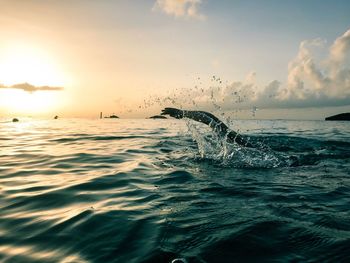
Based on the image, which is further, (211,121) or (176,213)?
(211,121)

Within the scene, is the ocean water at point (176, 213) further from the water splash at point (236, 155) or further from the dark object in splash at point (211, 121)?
the dark object in splash at point (211, 121)

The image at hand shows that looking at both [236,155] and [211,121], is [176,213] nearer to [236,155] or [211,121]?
[211,121]

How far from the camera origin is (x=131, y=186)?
784cm

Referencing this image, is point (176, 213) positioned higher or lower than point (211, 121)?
lower

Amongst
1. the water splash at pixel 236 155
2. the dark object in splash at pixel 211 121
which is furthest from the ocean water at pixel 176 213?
the dark object in splash at pixel 211 121

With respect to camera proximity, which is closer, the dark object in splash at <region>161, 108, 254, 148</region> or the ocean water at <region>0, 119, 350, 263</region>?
the ocean water at <region>0, 119, 350, 263</region>

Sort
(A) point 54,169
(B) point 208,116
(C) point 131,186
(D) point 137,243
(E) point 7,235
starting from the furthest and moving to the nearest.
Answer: (B) point 208,116 < (A) point 54,169 < (C) point 131,186 < (E) point 7,235 < (D) point 137,243

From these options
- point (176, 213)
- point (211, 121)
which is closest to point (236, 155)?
point (211, 121)

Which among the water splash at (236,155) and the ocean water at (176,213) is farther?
the water splash at (236,155)

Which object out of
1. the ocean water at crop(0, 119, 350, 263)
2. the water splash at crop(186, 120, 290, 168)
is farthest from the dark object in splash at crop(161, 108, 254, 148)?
the ocean water at crop(0, 119, 350, 263)

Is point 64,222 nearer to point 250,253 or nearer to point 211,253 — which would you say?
point 211,253

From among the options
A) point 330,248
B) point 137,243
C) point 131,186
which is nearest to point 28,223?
point 137,243

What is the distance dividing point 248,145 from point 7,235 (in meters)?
9.57

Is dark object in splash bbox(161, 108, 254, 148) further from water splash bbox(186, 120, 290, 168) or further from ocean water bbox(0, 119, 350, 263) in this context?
ocean water bbox(0, 119, 350, 263)
